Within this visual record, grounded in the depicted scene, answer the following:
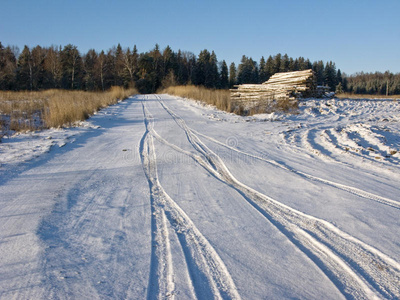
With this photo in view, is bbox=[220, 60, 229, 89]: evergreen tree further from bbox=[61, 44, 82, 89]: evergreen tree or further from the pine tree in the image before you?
the pine tree

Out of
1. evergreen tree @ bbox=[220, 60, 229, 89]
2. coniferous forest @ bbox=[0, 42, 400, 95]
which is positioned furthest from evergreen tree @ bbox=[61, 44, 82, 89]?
evergreen tree @ bbox=[220, 60, 229, 89]

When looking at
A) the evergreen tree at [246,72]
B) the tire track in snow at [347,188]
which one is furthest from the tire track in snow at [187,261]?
the evergreen tree at [246,72]

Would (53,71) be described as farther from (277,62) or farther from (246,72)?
A: (277,62)

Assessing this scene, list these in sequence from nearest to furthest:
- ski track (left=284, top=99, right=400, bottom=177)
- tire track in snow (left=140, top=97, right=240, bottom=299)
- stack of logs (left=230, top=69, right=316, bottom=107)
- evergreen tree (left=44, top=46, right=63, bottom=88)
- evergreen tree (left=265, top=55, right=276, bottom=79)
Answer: tire track in snow (left=140, top=97, right=240, bottom=299) < ski track (left=284, top=99, right=400, bottom=177) < stack of logs (left=230, top=69, right=316, bottom=107) < evergreen tree (left=44, top=46, right=63, bottom=88) < evergreen tree (left=265, top=55, right=276, bottom=79)

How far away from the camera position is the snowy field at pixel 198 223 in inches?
67.9

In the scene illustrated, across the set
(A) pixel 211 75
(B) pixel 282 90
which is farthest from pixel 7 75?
(A) pixel 211 75

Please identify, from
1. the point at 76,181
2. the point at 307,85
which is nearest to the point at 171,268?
the point at 76,181

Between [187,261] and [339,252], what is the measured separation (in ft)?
3.95

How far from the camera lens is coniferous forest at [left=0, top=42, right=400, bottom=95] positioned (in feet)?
117

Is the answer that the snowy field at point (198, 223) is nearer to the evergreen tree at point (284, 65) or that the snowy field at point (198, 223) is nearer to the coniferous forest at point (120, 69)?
the coniferous forest at point (120, 69)

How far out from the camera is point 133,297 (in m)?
1.60

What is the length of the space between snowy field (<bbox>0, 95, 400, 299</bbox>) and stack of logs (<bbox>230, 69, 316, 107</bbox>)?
27.8 ft

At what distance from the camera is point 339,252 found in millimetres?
2082

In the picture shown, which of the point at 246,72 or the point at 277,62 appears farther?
the point at 277,62
